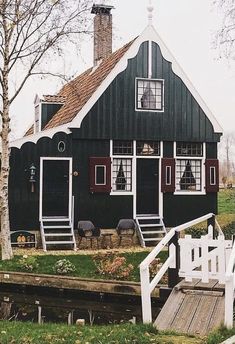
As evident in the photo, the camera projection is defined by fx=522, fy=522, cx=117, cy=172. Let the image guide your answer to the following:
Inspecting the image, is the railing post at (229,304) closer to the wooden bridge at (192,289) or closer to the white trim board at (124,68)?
the wooden bridge at (192,289)

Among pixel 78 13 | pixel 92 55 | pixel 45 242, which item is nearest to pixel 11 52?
pixel 78 13

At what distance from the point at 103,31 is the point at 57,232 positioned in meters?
7.41

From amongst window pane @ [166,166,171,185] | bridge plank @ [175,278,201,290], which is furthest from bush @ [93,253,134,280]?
window pane @ [166,166,171,185]

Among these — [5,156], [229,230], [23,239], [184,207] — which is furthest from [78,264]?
[229,230]

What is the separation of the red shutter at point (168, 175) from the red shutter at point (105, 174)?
1982 mm

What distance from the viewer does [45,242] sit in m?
16.0

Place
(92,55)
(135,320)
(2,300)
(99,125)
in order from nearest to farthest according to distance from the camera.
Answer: (135,320) → (2,300) → (99,125) → (92,55)

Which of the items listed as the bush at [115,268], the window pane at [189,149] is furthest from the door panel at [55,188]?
the bush at [115,268]

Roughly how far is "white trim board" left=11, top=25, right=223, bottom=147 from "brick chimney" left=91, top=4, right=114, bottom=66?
1.20 meters

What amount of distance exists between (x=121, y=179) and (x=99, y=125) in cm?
200

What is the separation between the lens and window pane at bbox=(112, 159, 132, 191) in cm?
1786

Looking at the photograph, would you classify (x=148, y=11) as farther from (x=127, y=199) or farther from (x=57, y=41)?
(x=127, y=199)

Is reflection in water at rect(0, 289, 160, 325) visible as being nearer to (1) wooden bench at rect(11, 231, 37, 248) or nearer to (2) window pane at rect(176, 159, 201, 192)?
(1) wooden bench at rect(11, 231, 37, 248)

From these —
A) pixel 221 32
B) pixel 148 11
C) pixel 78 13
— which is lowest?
pixel 221 32
